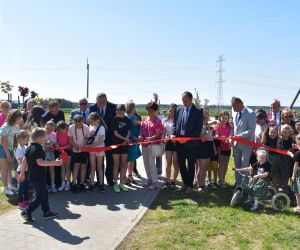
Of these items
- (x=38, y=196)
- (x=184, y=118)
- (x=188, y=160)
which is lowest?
(x=38, y=196)

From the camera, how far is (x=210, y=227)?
5879 millimetres

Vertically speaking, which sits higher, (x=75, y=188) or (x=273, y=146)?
(x=273, y=146)

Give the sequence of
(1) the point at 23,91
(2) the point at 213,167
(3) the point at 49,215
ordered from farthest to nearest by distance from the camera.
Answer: (1) the point at 23,91, (2) the point at 213,167, (3) the point at 49,215

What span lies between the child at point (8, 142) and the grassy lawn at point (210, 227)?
127 inches

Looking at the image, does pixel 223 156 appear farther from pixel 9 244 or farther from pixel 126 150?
pixel 9 244

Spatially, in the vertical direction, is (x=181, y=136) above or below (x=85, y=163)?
above

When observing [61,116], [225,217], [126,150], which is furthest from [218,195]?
[61,116]

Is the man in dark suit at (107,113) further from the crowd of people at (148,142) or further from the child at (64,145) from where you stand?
the child at (64,145)

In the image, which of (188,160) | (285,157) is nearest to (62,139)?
(188,160)

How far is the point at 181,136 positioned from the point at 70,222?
3033 millimetres

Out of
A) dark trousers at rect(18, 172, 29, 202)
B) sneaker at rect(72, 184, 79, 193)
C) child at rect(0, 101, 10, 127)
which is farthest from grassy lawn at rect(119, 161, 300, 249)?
child at rect(0, 101, 10, 127)

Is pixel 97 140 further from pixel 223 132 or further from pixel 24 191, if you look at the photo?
pixel 223 132

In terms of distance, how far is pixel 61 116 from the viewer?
879 centimetres

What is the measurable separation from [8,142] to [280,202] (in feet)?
18.0
